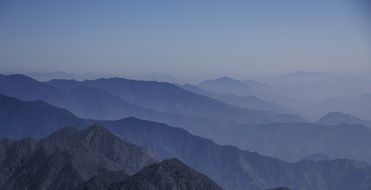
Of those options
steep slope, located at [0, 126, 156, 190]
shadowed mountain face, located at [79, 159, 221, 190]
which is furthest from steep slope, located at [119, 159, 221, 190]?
steep slope, located at [0, 126, 156, 190]

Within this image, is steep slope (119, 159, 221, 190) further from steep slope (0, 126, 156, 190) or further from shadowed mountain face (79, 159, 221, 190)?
steep slope (0, 126, 156, 190)

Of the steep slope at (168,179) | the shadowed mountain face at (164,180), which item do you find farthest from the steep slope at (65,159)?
the steep slope at (168,179)

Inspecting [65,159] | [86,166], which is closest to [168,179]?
[86,166]

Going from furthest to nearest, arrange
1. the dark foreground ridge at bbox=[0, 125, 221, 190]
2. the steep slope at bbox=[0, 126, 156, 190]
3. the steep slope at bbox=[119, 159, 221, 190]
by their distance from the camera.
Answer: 1. the steep slope at bbox=[0, 126, 156, 190]
2. the dark foreground ridge at bbox=[0, 125, 221, 190]
3. the steep slope at bbox=[119, 159, 221, 190]

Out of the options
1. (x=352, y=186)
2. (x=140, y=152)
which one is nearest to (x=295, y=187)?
(x=352, y=186)

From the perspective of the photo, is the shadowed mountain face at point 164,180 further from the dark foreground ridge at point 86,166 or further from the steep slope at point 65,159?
the steep slope at point 65,159

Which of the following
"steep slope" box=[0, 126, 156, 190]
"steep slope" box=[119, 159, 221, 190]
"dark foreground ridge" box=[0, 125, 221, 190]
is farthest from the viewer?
"steep slope" box=[0, 126, 156, 190]
